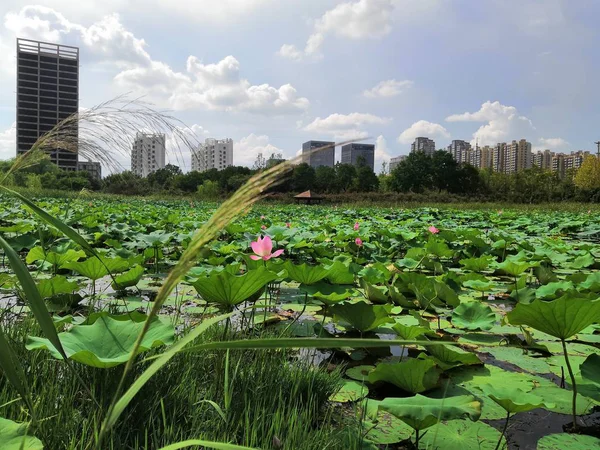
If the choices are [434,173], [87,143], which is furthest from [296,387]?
[434,173]

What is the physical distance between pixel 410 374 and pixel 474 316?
745mm

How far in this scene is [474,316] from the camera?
1.71m

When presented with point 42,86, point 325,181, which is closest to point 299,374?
point 42,86

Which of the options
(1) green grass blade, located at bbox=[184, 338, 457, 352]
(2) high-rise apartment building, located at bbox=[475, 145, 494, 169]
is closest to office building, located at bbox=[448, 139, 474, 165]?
(2) high-rise apartment building, located at bbox=[475, 145, 494, 169]

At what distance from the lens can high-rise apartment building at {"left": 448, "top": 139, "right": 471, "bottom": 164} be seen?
284 ft

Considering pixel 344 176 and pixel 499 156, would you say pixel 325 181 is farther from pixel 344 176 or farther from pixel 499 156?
pixel 499 156

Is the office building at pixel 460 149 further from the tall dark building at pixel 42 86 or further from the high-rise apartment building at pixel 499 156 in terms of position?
the tall dark building at pixel 42 86

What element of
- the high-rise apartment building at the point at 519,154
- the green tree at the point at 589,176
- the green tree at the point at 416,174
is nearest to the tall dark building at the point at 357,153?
the high-rise apartment building at the point at 519,154

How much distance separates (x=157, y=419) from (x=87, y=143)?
97 centimetres

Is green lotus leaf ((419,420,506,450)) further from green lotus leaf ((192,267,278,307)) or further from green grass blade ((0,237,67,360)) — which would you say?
green grass blade ((0,237,67,360))

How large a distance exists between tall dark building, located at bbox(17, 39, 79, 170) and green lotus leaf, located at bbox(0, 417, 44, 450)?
2.98 metres

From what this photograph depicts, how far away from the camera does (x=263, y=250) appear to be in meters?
1.66

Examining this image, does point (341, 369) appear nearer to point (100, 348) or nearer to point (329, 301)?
point (329, 301)

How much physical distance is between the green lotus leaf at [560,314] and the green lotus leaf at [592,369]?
0.26 ft
